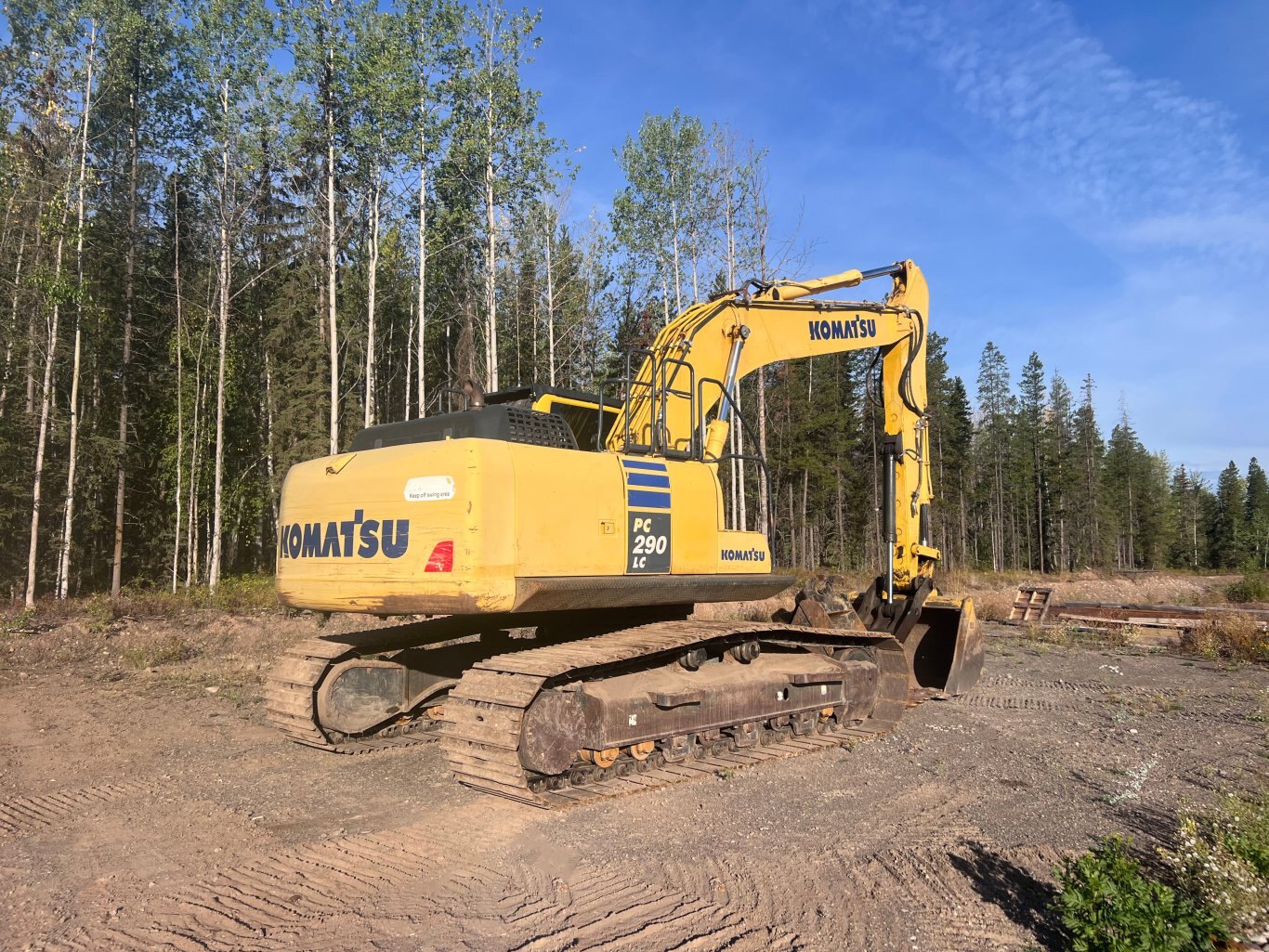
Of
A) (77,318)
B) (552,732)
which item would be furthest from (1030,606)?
(77,318)

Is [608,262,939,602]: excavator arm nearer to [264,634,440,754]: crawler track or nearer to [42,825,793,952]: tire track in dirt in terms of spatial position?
[264,634,440,754]: crawler track

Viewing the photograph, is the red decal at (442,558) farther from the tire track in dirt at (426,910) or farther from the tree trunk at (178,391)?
the tree trunk at (178,391)

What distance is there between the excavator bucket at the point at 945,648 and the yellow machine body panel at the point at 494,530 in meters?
2.90

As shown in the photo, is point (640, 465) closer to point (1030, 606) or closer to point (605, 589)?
point (605, 589)

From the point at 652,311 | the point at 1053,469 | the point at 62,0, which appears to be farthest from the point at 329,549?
the point at 1053,469

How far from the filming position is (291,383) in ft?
88.5

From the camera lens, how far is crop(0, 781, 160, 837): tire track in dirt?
17.1 ft

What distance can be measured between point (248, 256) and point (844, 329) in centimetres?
2442

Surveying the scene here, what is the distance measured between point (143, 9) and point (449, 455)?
22555 millimetres

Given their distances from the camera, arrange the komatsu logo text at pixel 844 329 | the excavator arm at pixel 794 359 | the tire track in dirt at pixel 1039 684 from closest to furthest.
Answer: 1. the excavator arm at pixel 794 359
2. the komatsu logo text at pixel 844 329
3. the tire track in dirt at pixel 1039 684

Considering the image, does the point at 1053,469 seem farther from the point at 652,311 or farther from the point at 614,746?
the point at 614,746

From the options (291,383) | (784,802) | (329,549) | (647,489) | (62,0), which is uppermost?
(62,0)

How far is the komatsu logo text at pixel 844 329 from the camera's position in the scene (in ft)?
29.1

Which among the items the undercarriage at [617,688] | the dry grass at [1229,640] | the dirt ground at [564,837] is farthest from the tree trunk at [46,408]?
the dry grass at [1229,640]
